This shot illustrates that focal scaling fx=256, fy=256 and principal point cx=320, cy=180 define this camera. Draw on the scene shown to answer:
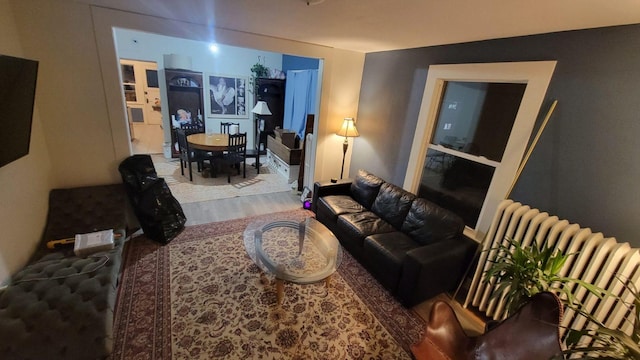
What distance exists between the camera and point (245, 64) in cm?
625

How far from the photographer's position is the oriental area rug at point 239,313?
181 centimetres

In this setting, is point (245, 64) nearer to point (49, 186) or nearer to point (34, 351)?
point (49, 186)

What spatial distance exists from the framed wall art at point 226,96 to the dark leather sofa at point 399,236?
4156 mm

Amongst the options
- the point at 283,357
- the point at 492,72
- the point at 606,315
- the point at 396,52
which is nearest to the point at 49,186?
the point at 283,357

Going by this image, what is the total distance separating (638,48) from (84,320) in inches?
142

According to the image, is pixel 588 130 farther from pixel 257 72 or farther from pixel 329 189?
pixel 257 72

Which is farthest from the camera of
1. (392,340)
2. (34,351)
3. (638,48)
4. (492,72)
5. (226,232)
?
(226,232)

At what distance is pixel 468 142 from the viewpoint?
8.41ft

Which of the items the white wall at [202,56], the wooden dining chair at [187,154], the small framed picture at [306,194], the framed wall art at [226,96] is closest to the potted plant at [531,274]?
the small framed picture at [306,194]

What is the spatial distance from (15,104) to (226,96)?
4.94m

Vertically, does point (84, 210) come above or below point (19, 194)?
below

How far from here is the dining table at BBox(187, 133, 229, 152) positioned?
451 centimetres

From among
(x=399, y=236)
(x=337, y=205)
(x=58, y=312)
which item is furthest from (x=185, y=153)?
(x=399, y=236)

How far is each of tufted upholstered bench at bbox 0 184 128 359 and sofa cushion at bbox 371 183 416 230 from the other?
252cm
